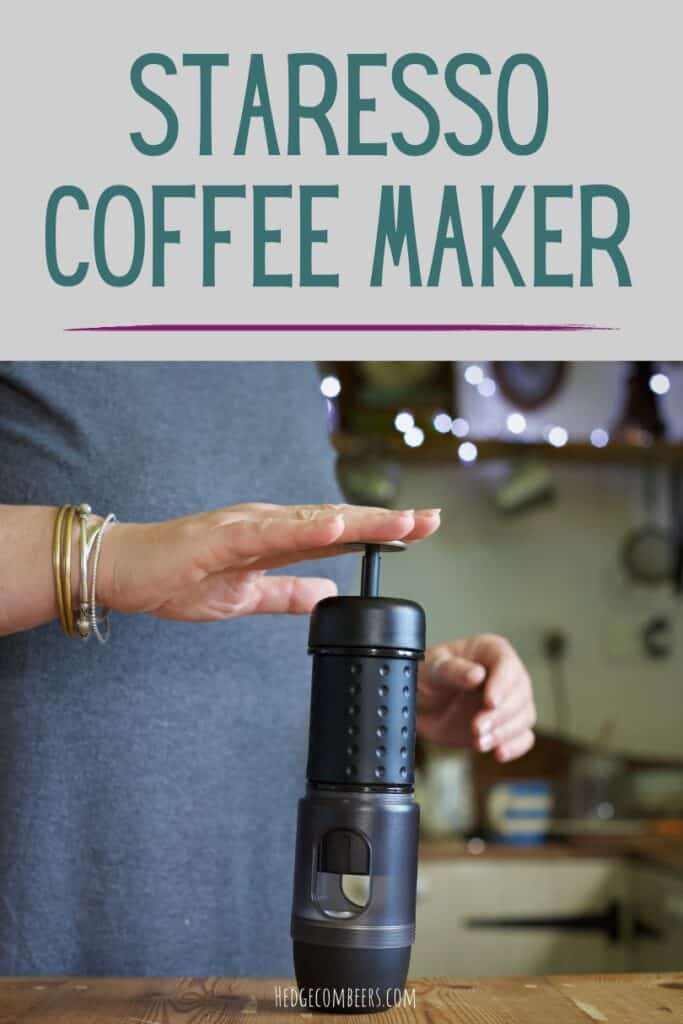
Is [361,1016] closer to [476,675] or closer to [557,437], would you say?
[476,675]

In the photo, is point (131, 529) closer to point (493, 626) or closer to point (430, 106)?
point (430, 106)

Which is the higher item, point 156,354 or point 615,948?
point 156,354

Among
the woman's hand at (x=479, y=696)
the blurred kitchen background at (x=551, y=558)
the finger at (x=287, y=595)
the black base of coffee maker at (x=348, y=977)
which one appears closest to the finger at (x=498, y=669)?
the woman's hand at (x=479, y=696)

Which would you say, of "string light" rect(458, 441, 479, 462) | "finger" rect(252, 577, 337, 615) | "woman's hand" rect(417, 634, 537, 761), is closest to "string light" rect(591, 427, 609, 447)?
"string light" rect(458, 441, 479, 462)

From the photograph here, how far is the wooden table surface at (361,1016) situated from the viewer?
2.13ft

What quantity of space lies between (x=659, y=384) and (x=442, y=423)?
2.25ft

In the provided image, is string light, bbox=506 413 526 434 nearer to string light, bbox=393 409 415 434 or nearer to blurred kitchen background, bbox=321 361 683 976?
blurred kitchen background, bbox=321 361 683 976

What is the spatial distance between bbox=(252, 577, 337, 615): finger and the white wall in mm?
2628

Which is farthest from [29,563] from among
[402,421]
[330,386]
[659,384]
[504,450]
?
[659,384]

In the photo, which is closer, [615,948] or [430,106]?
[430,106]

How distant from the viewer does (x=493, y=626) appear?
3479mm

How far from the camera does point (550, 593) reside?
3.48m

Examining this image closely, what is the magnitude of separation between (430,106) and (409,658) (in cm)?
62

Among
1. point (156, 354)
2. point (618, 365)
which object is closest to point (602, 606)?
point (618, 365)
